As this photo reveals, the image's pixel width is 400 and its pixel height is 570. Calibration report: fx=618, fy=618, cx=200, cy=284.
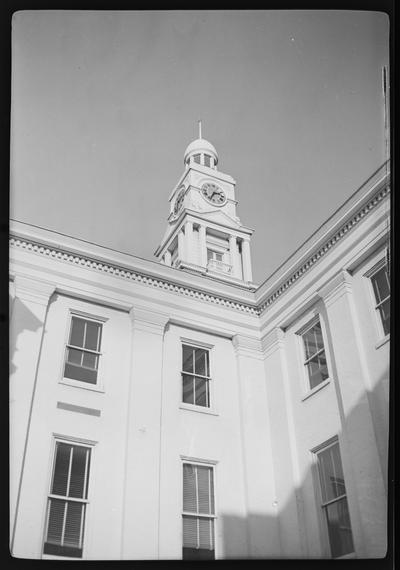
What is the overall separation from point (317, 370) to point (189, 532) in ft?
8.44

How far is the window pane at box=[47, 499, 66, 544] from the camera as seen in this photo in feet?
19.4

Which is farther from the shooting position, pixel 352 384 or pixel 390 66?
pixel 352 384

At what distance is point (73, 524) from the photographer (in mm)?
6020

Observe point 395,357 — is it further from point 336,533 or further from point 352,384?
point 336,533

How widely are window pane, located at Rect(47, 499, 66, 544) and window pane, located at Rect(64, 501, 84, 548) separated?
0.19 ft

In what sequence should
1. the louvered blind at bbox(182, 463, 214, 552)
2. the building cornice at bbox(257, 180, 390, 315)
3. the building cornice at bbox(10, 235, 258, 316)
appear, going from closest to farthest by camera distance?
the louvered blind at bbox(182, 463, 214, 552) → the building cornice at bbox(257, 180, 390, 315) → the building cornice at bbox(10, 235, 258, 316)

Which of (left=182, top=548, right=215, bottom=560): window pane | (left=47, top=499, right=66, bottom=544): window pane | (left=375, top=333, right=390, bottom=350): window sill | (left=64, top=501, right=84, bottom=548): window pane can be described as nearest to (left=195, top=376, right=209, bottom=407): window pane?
(left=182, top=548, right=215, bottom=560): window pane

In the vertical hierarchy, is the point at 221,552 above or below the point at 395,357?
below

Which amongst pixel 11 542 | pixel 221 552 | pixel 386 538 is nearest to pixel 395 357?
pixel 386 538

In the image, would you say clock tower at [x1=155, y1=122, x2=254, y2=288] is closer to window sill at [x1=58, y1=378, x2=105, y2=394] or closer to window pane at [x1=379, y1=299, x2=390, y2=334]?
window sill at [x1=58, y1=378, x2=105, y2=394]

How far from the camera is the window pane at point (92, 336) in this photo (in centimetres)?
728

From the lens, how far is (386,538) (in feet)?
19.5
